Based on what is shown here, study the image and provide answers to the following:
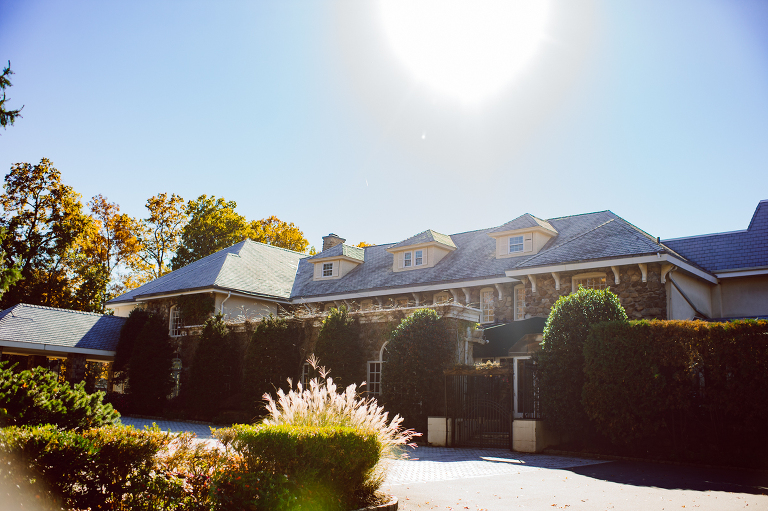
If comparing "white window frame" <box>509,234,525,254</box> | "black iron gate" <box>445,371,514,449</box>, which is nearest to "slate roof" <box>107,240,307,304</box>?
"white window frame" <box>509,234,525,254</box>

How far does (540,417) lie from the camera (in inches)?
570

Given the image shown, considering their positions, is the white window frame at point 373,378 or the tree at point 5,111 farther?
the white window frame at point 373,378

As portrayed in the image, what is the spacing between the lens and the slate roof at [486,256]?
19297 mm

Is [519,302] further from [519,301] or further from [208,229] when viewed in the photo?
[208,229]

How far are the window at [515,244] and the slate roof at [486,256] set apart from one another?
1.66ft

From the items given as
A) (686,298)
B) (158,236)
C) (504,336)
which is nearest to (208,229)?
(158,236)

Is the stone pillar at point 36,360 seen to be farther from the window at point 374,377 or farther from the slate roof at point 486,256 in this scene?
the window at point 374,377

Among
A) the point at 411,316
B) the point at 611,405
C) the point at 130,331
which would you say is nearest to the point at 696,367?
the point at 611,405

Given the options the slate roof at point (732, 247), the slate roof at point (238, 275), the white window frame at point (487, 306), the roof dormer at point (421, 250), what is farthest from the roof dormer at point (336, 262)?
the slate roof at point (732, 247)

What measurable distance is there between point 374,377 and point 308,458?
1248 cm

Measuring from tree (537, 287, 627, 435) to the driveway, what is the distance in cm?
108

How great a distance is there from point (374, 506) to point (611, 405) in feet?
25.0

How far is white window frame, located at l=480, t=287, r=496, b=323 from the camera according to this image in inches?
860

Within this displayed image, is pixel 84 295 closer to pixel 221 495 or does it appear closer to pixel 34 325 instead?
pixel 34 325
